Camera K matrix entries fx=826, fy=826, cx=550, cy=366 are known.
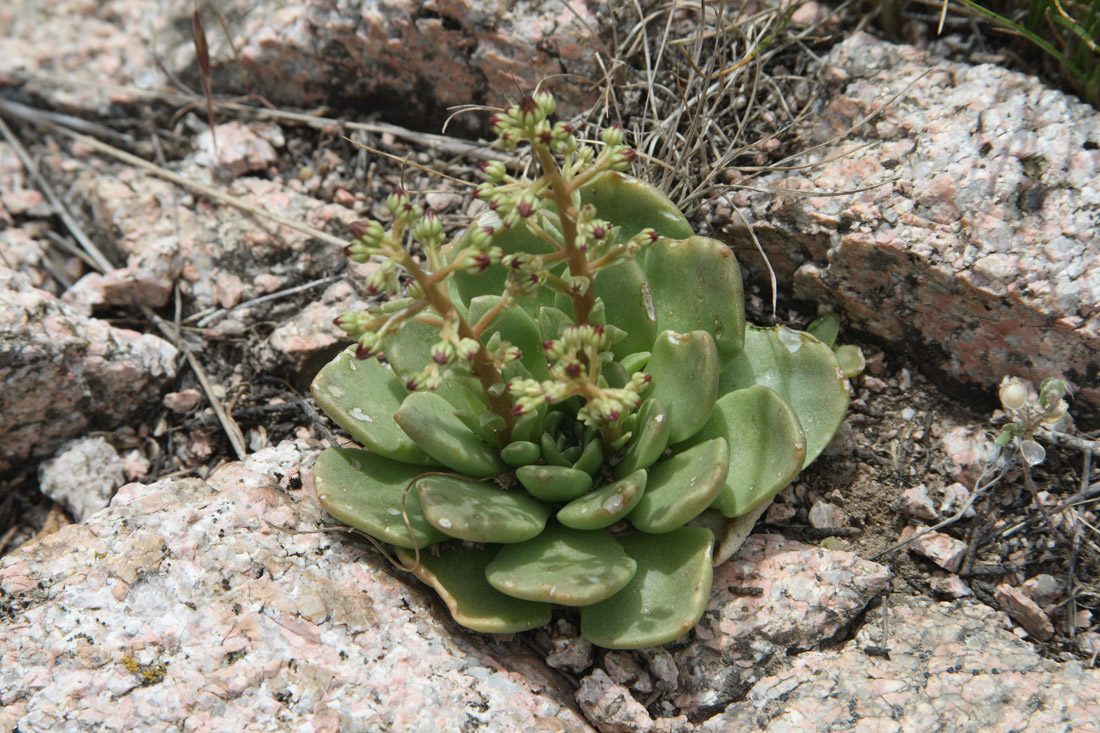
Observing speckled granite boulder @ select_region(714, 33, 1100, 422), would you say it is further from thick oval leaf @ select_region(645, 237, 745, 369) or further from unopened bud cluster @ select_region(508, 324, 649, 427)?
unopened bud cluster @ select_region(508, 324, 649, 427)

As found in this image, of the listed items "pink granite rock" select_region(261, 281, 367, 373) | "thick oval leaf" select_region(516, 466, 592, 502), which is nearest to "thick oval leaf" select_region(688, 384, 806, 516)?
"thick oval leaf" select_region(516, 466, 592, 502)

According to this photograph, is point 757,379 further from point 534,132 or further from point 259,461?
point 259,461

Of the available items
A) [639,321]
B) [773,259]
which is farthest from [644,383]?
[773,259]

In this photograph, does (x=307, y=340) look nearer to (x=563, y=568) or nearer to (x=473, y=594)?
(x=473, y=594)

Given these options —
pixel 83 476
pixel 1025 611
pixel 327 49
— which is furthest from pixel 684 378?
pixel 327 49

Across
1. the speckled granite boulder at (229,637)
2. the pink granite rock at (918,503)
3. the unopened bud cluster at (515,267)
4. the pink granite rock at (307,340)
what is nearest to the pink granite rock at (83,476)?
the speckled granite boulder at (229,637)

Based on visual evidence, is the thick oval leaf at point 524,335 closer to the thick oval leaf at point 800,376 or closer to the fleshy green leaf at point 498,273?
the fleshy green leaf at point 498,273
